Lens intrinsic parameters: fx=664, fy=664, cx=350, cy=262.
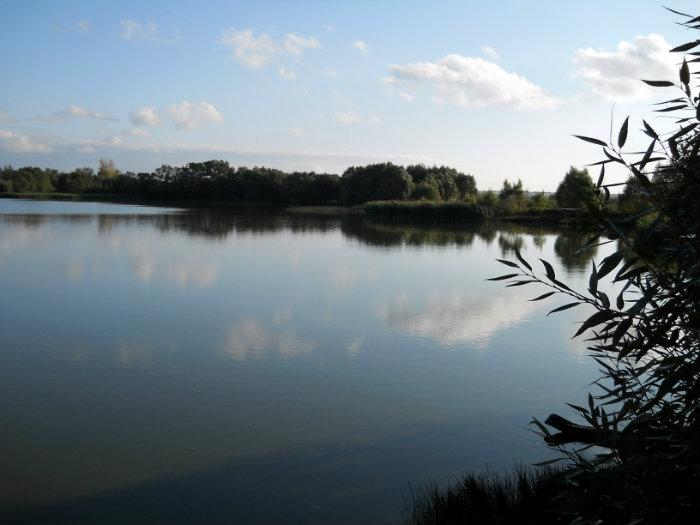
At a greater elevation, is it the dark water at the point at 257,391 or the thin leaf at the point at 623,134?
the thin leaf at the point at 623,134

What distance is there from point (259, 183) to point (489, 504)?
61.9m

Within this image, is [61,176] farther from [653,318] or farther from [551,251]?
[653,318]

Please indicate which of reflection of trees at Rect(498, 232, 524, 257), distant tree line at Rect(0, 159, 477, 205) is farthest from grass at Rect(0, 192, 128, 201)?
reflection of trees at Rect(498, 232, 524, 257)

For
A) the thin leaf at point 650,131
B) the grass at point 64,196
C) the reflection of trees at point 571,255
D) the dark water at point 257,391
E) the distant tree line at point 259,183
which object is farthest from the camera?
the grass at point 64,196

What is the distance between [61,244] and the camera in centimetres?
1667

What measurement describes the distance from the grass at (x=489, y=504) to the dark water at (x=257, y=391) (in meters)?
0.33

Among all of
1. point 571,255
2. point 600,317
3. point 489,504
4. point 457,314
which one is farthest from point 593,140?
point 571,255

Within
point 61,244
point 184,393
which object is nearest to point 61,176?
point 61,244

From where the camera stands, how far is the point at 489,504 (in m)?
3.22

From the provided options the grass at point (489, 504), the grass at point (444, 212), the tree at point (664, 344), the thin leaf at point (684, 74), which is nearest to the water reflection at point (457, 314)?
the grass at point (489, 504)

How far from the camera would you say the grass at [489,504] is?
120 inches

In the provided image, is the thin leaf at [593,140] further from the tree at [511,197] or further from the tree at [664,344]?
the tree at [511,197]

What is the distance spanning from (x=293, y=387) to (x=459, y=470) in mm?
1859

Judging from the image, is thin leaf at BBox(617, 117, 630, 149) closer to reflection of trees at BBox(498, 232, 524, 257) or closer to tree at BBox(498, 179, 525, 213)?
reflection of trees at BBox(498, 232, 524, 257)
